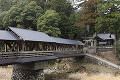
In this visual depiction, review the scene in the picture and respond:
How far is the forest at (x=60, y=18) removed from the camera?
1066 inches

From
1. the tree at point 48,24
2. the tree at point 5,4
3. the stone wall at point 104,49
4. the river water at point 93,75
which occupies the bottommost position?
the river water at point 93,75

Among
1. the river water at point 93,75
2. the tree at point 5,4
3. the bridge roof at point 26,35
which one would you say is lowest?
the river water at point 93,75

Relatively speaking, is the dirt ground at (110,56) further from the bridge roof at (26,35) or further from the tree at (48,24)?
the bridge roof at (26,35)

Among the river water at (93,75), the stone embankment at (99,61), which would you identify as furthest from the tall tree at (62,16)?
the river water at (93,75)

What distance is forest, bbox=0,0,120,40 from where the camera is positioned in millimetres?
27081

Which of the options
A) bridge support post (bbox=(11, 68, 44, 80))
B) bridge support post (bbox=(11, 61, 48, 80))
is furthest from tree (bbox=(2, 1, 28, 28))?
bridge support post (bbox=(11, 68, 44, 80))

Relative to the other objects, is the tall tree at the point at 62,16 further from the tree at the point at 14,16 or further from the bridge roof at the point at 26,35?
the bridge roof at the point at 26,35

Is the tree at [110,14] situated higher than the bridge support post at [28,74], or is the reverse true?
the tree at [110,14]

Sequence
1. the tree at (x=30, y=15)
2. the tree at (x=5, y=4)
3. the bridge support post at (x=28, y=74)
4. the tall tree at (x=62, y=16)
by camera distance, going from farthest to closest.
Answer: the tree at (x=5, y=4), the tall tree at (x=62, y=16), the tree at (x=30, y=15), the bridge support post at (x=28, y=74)

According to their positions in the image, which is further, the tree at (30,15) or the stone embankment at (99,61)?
the tree at (30,15)

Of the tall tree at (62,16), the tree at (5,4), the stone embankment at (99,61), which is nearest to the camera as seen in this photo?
the stone embankment at (99,61)

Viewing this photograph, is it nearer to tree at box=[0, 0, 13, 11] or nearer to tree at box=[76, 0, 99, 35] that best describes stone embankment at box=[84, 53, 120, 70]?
tree at box=[76, 0, 99, 35]

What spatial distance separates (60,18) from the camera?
3375cm

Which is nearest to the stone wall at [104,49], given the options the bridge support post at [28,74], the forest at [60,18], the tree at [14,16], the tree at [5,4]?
the forest at [60,18]
